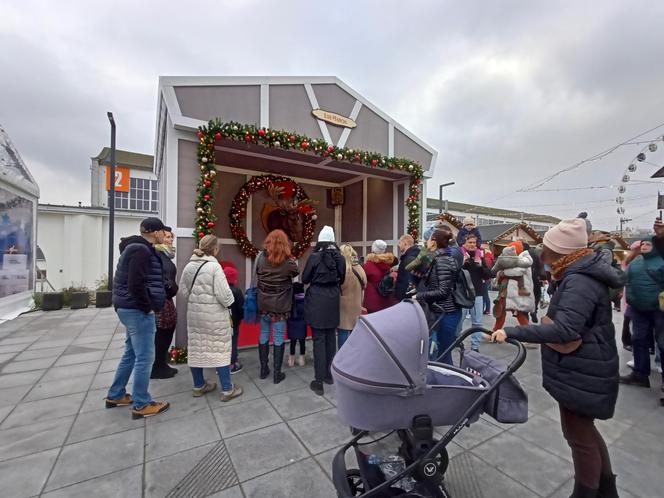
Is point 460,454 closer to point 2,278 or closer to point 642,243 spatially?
point 642,243

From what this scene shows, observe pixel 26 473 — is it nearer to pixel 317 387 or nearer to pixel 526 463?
pixel 317 387

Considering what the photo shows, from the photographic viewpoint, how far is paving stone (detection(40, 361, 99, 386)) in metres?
3.77

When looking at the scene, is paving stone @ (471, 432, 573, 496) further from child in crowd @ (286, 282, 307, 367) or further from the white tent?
the white tent

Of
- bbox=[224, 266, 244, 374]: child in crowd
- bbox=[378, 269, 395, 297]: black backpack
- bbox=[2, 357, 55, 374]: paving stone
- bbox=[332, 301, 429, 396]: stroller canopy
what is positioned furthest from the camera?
bbox=[378, 269, 395, 297]: black backpack

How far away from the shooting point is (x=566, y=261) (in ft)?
5.82

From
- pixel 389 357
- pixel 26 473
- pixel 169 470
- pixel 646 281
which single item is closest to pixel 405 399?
pixel 389 357

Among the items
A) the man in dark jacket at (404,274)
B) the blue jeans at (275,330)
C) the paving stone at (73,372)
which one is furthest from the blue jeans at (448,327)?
the paving stone at (73,372)

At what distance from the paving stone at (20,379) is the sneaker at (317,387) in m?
3.39

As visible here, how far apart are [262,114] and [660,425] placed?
5663mm

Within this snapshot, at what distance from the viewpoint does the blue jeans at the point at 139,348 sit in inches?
107

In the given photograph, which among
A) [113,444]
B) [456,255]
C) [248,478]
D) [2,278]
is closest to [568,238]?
[456,255]

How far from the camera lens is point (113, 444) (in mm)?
2424

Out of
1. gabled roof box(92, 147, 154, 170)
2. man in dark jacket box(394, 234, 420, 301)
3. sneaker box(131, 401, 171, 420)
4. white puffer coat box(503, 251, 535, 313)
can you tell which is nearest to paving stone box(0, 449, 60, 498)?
sneaker box(131, 401, 171, 420)

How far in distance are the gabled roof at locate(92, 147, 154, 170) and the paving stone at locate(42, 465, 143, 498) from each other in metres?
24.3
